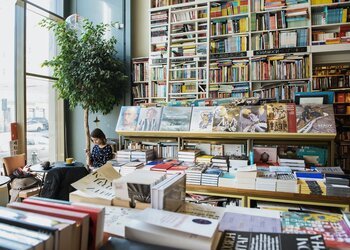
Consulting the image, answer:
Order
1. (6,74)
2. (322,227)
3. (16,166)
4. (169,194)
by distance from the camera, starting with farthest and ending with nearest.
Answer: (6,74)
(16,166)
(322,227)
(169,194)

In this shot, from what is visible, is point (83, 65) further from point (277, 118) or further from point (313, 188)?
point (313, 188)

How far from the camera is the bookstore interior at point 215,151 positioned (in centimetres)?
84

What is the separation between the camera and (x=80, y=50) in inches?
172

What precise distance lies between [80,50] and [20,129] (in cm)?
164

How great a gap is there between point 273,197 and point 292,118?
0.84 metres

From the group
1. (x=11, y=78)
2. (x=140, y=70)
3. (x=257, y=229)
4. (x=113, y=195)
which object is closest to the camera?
(x=257, y=229)

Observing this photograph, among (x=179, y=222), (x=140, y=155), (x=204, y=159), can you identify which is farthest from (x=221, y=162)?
(x=179, y=222)

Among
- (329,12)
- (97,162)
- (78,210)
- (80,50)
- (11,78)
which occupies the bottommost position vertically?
(97,162)

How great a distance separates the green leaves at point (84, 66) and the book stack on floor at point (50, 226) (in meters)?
3.56

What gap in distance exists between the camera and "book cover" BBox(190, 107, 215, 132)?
293 cm

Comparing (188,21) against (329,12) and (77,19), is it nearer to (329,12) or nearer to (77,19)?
(77,19)

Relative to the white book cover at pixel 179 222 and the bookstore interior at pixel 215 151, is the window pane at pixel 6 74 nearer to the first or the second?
the bookstore interior at pixel 215 151

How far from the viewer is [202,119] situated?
3014 mm

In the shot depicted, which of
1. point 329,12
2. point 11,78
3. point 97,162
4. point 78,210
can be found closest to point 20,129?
point 11,78
